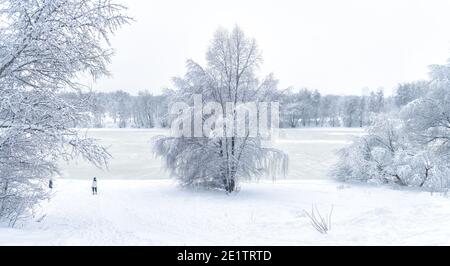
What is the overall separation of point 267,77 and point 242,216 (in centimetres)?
965

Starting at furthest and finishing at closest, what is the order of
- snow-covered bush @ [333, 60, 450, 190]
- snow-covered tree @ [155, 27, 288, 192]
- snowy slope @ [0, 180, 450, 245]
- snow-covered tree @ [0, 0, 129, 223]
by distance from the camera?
1. snow-covered tree @ [155, 27, 288, 192]
2. snow-covered bush @ [333, 60, 450, 190]
3. snowy slope @ [0, 180, 450, 245]
4. snow-covered tree @ [0, 0, 129, 223]

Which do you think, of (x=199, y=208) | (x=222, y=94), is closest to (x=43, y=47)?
(x=199, y=208)

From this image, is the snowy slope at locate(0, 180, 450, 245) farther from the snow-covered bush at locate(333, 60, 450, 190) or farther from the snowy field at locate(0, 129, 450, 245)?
the snow-covered bush at locate(333, 60, 450, 190)

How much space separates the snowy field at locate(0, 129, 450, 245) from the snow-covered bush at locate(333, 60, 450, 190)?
210cm

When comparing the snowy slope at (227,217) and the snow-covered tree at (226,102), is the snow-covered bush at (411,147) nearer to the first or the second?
the snowy slope at (227,217)

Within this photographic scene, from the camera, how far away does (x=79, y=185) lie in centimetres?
2322

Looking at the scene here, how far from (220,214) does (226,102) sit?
818cm

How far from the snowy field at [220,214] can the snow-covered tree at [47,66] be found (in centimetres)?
197

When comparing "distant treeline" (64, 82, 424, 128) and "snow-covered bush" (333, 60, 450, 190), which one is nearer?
"snow-covered bush" (333, 60, 450, 190)

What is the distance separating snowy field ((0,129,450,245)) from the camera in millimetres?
7309

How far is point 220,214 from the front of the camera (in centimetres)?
1432

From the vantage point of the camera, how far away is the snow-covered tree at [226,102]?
20.5 metres

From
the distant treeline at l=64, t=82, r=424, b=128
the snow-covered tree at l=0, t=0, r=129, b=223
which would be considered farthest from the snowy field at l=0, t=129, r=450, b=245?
the distant treeline at l=64, t=82, r=424, b=128
